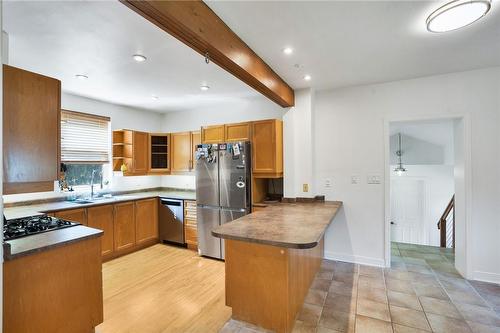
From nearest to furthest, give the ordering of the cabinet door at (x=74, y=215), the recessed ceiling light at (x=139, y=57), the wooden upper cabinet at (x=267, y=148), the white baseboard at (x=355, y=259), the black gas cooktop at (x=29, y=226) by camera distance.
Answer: the black gas cooktop at (x=29, y=226)
the recessed ceiling light at (x=139, y=57)
the cabinet door at (x=74, y=215)
the white baseboard at (x=355, y=259)
the wooden upper cabinet at (x=267, y=148)

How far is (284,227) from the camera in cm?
214

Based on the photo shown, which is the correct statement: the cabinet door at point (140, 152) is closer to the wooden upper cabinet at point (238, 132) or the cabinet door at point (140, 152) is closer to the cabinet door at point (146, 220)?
the cabinet door at point (146, 220)

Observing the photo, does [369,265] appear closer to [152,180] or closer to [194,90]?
[194,90]

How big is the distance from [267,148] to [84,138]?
3.06 meters

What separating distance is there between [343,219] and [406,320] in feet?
4.86

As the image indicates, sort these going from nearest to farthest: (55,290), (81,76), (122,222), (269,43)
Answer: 1. (55,290)
2. (269,43)
3. (81,76)
4. (122,222)

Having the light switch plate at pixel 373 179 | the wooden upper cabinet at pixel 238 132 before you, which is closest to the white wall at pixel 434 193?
the light switch plate at pixel 373 179

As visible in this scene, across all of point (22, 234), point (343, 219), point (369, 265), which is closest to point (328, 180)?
point (343, 219)

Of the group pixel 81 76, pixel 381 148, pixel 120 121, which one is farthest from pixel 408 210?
pixel 81 76

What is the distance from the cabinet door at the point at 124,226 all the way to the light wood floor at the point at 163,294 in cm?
21

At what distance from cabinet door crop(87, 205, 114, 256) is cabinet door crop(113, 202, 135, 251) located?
0.25 ft

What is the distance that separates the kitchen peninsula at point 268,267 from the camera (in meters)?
1.88

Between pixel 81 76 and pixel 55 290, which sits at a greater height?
pixel 81 76

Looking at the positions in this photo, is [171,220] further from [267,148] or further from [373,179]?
[373,179]
